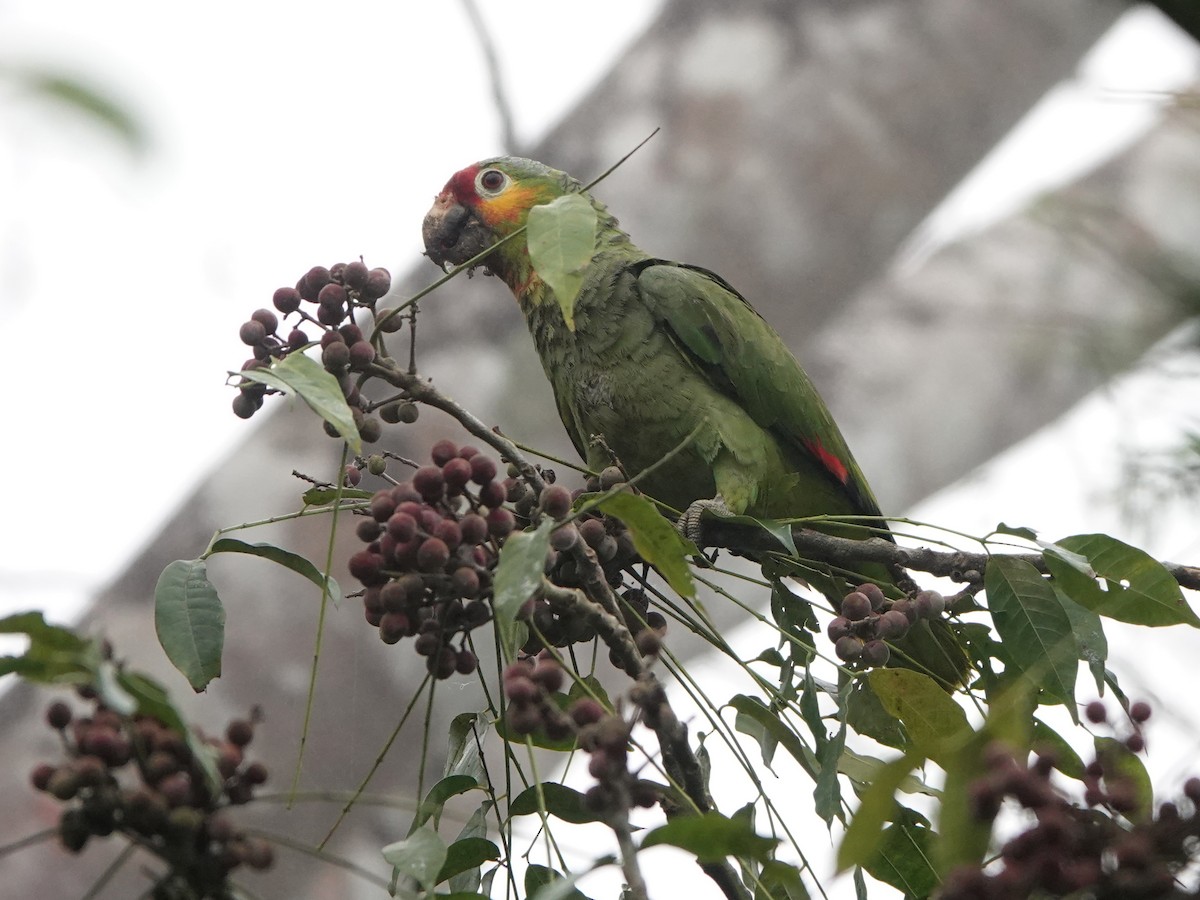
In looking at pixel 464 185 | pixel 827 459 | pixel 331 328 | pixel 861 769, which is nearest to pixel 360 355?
pixel 331 328

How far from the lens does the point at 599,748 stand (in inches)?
37.4

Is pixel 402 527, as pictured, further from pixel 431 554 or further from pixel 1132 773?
pixel 1132 773

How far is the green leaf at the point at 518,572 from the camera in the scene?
989 millimetres

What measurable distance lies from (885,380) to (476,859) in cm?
323

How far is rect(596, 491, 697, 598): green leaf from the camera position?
1152 millimetres

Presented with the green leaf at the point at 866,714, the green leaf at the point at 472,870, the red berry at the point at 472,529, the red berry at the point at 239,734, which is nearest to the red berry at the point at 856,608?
the green leaf at the point at 866,714

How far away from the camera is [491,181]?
8.61ft

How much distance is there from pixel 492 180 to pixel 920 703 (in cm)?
162

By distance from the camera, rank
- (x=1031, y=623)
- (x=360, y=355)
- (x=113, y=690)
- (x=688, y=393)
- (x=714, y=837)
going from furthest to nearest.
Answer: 1. (x=688, y=393)
2. (x=1031, y=623)
3. (x=360, y=355)
4. (x=714, y=837)
5. (x=113, y=690)

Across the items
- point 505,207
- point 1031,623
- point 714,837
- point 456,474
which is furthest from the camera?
point 505,207

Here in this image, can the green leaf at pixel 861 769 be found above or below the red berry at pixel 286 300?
below

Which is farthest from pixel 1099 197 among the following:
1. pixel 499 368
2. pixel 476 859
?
pixel 476 859

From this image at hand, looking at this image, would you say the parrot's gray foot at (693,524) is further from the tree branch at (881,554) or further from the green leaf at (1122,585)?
the green leaf at (1122,585)

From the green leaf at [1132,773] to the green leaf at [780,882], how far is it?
0.82 feet
